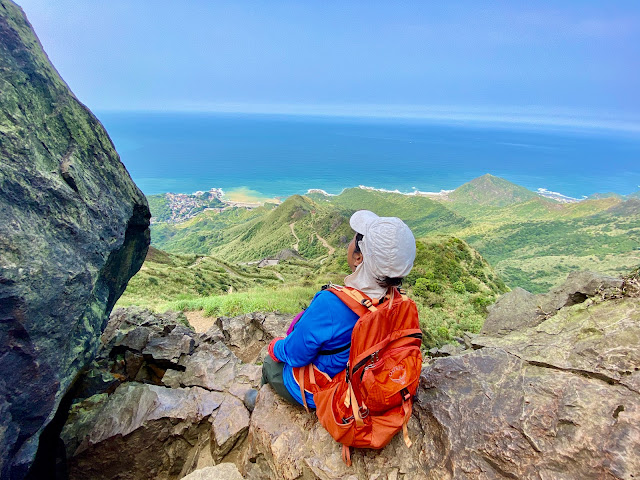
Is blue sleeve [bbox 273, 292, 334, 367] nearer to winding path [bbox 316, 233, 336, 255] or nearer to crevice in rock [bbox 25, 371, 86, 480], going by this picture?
crevice in rock [bbox 25, 371, 86, 480]

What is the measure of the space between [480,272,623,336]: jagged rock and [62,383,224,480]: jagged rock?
737 centimetres

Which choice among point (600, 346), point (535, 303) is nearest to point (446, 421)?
point (600, 346)

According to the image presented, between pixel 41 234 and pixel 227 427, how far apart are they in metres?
3.82

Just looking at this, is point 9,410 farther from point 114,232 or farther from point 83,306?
point 114,232

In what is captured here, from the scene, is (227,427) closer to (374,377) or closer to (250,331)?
(374,377)

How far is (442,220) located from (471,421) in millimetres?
144697

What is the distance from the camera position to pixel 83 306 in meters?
4.43

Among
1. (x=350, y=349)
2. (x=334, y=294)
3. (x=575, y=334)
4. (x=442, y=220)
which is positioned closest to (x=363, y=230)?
(x=334, y=294)

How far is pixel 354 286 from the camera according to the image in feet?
10.5

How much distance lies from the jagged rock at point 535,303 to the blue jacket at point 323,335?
236 inches

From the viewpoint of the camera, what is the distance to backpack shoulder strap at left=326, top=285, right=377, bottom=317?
9.90 ft

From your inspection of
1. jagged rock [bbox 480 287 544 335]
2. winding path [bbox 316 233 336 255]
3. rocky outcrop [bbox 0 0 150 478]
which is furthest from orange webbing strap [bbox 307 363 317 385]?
winding path [bbox 316 233 336 255]

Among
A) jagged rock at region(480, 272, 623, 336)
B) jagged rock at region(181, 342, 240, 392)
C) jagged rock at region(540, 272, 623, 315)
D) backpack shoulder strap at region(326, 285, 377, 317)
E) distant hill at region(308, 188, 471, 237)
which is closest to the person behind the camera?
backpack shoulder strap at region(326, 285, 377, 317)

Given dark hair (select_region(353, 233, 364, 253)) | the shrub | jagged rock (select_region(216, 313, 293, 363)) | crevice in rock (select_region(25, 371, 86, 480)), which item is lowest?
the shrub
